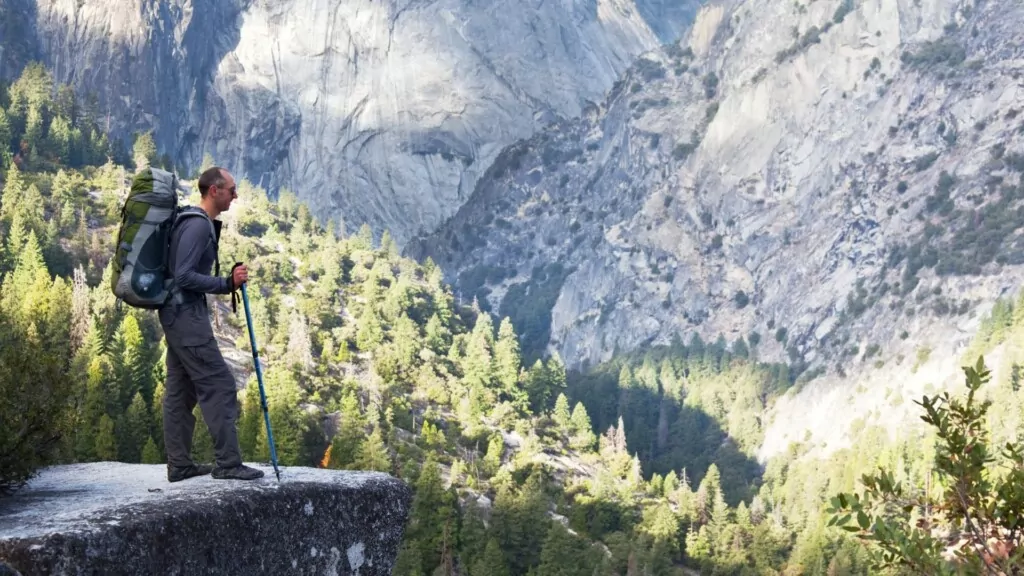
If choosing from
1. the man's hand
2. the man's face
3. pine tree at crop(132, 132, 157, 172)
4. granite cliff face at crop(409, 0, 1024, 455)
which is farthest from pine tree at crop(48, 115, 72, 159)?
the man's hand

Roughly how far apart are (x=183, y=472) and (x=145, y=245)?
85.0 inches

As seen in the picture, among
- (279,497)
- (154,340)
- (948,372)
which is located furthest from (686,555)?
(279,497)

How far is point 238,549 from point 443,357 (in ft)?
343

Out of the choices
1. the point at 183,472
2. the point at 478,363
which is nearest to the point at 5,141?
the point at 478,363

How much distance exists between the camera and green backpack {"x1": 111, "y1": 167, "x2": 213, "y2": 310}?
930cm

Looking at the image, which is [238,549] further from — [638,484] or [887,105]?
[887,105]

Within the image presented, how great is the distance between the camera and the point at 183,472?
9.78m

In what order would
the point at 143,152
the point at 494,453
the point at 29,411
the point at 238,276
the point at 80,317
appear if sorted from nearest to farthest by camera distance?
the point at 29,411, the point at 238,276, the point at 80,317, the point at 494,453, the point at 143,152

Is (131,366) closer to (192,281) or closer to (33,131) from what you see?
(192,281)

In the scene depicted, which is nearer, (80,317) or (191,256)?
(191,256)

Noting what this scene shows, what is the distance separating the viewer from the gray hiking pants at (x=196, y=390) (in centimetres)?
972

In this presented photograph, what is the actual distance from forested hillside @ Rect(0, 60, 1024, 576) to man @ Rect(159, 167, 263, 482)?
8.32 ft

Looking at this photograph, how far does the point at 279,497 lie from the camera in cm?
903

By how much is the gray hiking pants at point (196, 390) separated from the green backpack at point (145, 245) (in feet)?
1.41
